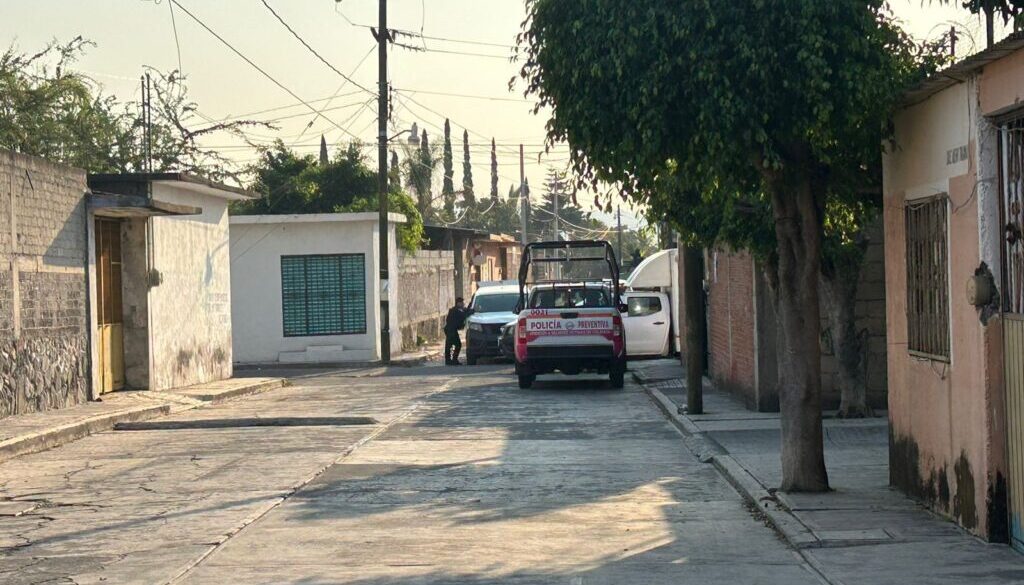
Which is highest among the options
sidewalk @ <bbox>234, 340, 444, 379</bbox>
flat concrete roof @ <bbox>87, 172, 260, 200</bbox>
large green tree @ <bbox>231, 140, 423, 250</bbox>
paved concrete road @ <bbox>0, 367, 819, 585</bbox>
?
large green tree @ <bbox>231, 140, 423, 250</bbox>

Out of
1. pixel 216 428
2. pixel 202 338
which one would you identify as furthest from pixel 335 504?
pixel 202 338

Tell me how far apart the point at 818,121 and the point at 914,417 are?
2.55m

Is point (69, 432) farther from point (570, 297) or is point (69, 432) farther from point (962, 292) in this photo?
point (962, 292)

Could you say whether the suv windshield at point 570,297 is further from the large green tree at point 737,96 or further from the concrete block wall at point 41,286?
the large green tree at point 737,96

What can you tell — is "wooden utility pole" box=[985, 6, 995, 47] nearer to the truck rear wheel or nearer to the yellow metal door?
the truck rear wheel

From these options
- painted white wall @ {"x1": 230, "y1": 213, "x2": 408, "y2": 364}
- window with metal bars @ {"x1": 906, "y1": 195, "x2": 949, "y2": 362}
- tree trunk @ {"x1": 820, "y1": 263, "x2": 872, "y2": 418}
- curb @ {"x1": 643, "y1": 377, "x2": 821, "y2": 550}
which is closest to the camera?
curb @ {"x1": 643, "y1": 377, "x2": 821, "y2": 550}

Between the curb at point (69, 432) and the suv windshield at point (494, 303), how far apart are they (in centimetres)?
1409

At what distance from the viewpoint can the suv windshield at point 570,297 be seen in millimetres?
26094

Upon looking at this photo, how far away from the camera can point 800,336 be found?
447 inches

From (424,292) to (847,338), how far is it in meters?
30.0

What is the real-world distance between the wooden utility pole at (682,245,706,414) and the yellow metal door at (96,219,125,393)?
35.0 feet

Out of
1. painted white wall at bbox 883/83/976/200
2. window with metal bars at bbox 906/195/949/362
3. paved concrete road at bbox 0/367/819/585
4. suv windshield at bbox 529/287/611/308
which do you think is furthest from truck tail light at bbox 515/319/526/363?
window with metal bars at bbox 906/195/949/362

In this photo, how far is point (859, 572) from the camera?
838cm

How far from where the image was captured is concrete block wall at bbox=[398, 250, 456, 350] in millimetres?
41719
